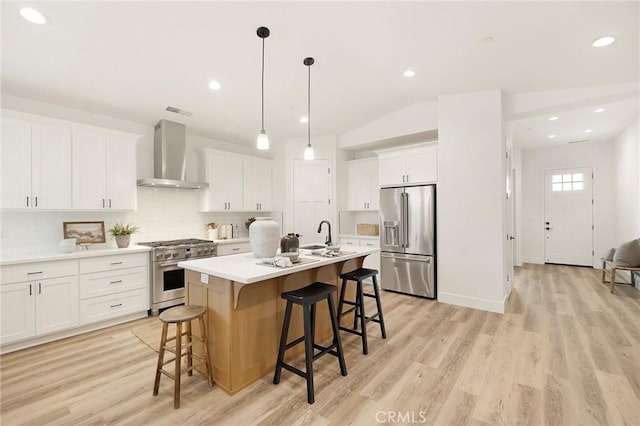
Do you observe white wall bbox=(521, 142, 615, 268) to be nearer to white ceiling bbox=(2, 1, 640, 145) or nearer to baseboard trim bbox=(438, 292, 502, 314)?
white ceiling bbox=(2, 1, 640, 145)

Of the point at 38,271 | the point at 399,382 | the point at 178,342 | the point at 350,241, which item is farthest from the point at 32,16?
the point at 350,241

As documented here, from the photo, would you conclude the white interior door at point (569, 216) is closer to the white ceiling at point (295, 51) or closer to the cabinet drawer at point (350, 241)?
the white ceiling at point (295, 51)

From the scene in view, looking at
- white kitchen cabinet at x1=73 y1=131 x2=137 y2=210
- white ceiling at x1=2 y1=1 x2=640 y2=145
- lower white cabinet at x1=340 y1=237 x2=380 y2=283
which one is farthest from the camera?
lower white cabinet at x1=340 y1=237 x2=380 y2=283

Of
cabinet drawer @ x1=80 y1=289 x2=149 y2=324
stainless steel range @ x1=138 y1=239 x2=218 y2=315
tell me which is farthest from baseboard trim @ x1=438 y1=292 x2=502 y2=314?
cabinet drawer @ x1=80 y1=289 x2=149 y2=324

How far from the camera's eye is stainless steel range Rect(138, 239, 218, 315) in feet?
12.6

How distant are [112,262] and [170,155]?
5.66 ft

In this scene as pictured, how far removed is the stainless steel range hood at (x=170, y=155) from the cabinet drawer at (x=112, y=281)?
1.29 metres

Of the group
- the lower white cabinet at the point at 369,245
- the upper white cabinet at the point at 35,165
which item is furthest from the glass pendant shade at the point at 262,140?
the lower white cabinet at the point at 369,245

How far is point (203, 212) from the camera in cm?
512

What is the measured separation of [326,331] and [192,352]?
132cm

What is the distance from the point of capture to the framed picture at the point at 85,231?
3.64m

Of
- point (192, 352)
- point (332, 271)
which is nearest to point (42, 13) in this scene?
point (192, 352)

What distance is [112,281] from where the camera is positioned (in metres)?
3.51

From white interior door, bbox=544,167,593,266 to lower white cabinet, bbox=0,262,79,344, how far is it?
913cm
